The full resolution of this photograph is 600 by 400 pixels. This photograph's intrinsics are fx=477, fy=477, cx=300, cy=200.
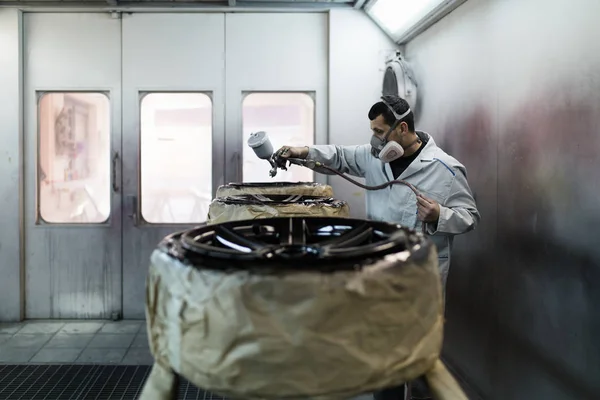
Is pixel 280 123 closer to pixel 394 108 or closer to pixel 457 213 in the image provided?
pixel 394 108

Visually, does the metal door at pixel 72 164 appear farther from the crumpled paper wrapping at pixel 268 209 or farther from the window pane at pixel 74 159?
the crumpled paper wrapping at pixel 268 209

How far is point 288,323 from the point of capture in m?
0.67

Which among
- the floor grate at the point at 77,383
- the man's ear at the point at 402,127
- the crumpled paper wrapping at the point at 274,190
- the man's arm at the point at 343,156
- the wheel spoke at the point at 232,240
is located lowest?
the floor grate at the point at 77,383

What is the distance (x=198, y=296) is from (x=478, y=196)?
1865 millimetres

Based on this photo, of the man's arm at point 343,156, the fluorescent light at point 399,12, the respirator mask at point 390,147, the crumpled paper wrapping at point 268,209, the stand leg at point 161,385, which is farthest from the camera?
the fluorescent light at point 399,12

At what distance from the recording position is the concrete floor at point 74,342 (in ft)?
9.73

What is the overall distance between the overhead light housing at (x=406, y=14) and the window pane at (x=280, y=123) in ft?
2.53

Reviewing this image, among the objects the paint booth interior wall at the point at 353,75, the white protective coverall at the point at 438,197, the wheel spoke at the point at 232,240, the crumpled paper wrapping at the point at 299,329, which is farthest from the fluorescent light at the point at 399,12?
the crumpled paper wrapping at the point at 299,329

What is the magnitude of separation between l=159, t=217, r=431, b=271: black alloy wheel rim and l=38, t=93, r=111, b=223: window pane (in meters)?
2.89

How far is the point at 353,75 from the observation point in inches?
141

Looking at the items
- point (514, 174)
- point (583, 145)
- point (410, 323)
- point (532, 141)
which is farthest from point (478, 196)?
point (410, 323)

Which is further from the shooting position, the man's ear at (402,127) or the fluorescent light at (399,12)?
the fluorescent light at (399,12)

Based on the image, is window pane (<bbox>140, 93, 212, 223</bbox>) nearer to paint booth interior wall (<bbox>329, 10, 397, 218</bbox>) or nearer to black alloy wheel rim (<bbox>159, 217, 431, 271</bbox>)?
paint booth interior wall (<bbox>329, 10, 397, 218</bbox>)

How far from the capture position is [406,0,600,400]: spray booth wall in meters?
1.55
